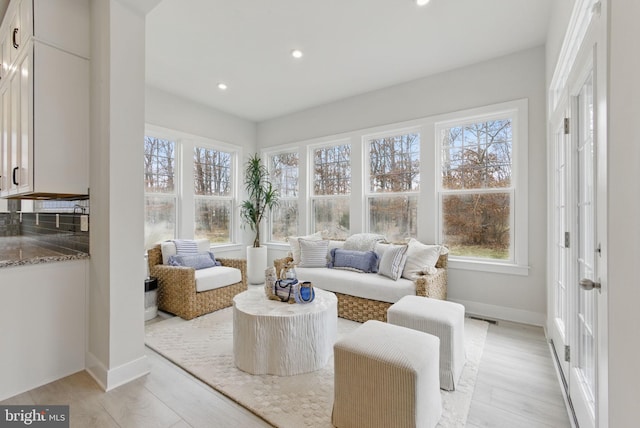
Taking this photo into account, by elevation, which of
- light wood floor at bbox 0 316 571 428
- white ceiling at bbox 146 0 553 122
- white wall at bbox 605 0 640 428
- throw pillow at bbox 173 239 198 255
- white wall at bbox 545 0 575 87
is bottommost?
light wood floor at bbox 0 316 571 428

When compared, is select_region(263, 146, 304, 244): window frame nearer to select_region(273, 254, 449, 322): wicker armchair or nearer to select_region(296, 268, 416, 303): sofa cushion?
select_region(296, 268, 416, 303): sofa cushion

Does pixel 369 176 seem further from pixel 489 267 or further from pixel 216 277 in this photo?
pixel 216 277

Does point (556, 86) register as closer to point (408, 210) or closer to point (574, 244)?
point (574, 244)

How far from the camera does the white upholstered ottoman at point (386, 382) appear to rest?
1434 millimetres

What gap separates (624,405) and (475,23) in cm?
304

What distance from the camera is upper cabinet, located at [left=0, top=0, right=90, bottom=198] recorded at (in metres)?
2.00

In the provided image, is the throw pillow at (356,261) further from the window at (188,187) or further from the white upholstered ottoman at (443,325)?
the window at (188,187)

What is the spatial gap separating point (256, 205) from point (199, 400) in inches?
147

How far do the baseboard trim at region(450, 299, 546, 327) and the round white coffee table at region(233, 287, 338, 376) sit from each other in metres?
2.09

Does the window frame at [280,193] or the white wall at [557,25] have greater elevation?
the white wall at [557,25]

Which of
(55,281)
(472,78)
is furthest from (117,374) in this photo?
(472,78)

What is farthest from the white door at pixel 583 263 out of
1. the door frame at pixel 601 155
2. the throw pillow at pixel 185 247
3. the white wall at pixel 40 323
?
the throw pillow at pixel 185 247

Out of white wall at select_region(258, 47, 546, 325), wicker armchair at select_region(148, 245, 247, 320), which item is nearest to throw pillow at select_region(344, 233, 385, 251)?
white wall at select_region(258, 47, 546, 325)

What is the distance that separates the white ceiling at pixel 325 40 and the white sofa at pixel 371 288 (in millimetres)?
2268
